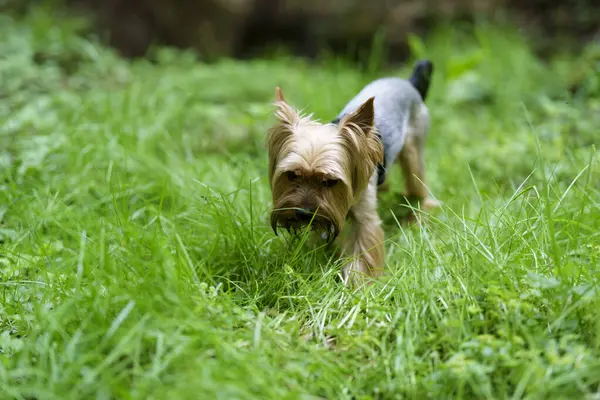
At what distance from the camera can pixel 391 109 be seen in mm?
3857

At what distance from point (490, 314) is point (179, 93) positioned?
489 cm

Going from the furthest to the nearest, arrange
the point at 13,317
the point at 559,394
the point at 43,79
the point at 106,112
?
1. the point at 43,79
2. the point at 106,112
3. the point at 13,317
4. the point at 559,394

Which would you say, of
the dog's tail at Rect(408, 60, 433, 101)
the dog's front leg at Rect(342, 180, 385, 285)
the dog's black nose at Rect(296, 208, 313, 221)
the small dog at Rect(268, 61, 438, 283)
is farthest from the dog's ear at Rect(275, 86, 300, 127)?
the dog's tail at Rect(408, 60, 433, 101)

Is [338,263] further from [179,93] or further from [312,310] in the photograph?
[179,93]

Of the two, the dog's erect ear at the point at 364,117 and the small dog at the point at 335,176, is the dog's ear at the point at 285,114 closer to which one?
the small dog at the point at 335,176

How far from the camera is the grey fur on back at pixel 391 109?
3711 mm

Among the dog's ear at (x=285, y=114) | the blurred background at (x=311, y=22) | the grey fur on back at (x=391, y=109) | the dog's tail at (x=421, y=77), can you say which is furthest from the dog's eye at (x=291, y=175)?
the blurred background at (x=311, y=22)

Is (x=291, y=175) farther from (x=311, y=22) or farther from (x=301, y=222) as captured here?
(x=311, y=22)

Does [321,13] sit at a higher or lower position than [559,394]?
higher

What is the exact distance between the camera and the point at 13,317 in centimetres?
290

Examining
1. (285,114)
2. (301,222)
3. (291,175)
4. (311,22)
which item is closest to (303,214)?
(301,222)

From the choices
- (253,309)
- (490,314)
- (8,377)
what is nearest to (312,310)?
(253,309)

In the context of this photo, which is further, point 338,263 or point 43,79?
point 43,79

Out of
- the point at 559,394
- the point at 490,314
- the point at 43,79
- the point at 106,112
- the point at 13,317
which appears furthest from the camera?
the point at 43,79
